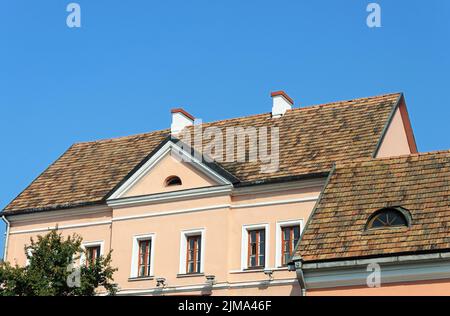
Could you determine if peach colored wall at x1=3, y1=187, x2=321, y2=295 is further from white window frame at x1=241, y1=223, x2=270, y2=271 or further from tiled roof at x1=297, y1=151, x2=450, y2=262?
tiled roof at x1=297, y1=151, x2=450, y2=262

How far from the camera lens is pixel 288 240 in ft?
115

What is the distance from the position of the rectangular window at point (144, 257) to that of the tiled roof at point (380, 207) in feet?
34.6

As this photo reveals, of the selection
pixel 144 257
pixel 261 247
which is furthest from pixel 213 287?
pixel 144 257

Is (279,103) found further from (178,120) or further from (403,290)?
(403,290)

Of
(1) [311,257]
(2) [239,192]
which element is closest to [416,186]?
(1) [311,257]

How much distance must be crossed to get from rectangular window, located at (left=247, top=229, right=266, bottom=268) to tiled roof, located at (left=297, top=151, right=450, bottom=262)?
6.14m

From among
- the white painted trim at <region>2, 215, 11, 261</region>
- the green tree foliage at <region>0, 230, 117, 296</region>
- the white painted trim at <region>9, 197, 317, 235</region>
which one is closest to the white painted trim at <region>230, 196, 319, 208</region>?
the white painted trim at <region>9, 197, 317, 235</region>

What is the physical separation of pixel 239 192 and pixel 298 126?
5051 millimetres

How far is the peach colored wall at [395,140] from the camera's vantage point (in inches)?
1463

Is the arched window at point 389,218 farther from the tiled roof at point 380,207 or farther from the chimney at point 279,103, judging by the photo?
the chimney at point 279,103

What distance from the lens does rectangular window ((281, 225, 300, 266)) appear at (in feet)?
114

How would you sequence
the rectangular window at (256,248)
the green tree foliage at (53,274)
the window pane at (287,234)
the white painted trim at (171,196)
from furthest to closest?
the white painted trim at (171,196) → the rectangular window at (256,248) → the window pane at (287,234) → the green tree foliage at (53,274)

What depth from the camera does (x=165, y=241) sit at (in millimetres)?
37125

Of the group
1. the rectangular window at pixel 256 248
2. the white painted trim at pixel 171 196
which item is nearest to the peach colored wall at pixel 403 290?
the rectangular window at pixel 256 248
